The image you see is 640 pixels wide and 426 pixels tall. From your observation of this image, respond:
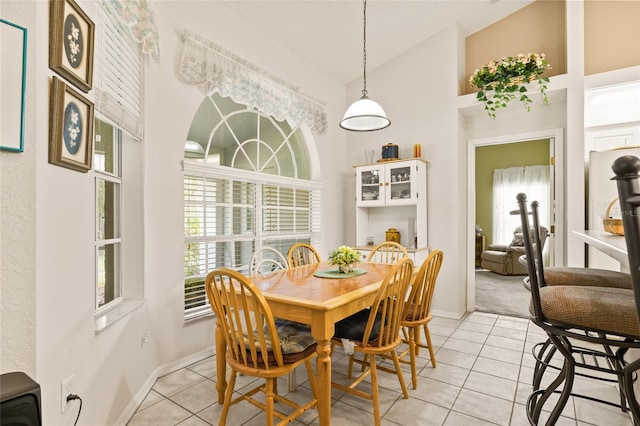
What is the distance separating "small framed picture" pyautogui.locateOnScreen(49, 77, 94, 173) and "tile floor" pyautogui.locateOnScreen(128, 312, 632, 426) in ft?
5.04

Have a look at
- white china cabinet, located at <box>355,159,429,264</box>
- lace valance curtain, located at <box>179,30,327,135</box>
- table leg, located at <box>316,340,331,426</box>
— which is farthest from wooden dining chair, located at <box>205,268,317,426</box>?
white china cabinet, located at <box>355,159,429,264</box>

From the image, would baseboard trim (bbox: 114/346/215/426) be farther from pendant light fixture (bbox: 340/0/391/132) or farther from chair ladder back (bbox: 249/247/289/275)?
pendant light fixture (bbox: 340/0/391/132)

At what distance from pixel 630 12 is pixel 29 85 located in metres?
4.72

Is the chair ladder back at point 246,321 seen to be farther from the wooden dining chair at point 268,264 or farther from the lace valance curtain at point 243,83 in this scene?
the lace valance curtain at point 243,83

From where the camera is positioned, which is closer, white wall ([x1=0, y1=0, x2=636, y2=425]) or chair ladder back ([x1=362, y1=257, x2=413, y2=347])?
white wall ([x1=0, y1=0, x2=636, y2=425])

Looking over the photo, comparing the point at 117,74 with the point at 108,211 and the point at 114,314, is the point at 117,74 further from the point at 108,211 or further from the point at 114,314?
the point at 114,314

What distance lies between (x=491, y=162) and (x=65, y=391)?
8.46 metres

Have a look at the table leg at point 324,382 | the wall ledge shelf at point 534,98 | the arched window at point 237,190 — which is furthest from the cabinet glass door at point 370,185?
the table leg at point 324,382

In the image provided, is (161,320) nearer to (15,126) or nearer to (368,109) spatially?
(15,126)

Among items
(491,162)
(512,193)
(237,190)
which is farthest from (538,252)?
(491,162)

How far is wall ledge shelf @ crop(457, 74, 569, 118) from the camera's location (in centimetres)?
337

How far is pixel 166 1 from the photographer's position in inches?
98.7

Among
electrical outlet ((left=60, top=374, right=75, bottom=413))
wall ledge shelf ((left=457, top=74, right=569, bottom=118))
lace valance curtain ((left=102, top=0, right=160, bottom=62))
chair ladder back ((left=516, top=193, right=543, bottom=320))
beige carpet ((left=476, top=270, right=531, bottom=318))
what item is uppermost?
wall ledge shelf ((left=457, top=74, right=569, bottom=118))

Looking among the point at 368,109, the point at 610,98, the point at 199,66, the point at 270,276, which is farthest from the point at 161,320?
the point at 610,98
